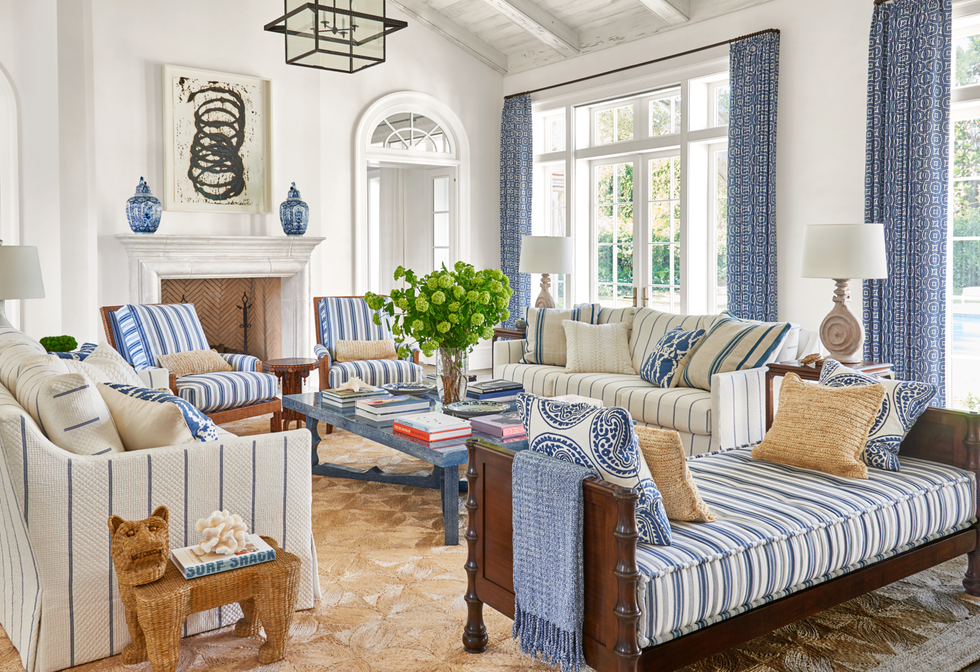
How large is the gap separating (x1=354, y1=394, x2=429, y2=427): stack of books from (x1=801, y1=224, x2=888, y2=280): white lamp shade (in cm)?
220

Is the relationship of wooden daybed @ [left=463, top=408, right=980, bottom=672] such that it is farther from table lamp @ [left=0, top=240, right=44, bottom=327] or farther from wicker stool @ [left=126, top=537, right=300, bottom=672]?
table lamp @ [left=0, top=240, right=44, bottom=327]

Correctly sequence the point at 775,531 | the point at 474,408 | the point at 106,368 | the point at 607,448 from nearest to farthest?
1. the point at 607,448
2. the point at 775,531
3. the point at 106,368
4. the point at 474,408

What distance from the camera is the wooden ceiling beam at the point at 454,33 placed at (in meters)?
7.64

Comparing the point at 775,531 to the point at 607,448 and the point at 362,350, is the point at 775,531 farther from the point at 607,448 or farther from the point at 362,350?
the point at 362,350

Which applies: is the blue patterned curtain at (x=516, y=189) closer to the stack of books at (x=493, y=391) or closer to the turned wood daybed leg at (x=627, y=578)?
the stack of books at (x=493, y=391)

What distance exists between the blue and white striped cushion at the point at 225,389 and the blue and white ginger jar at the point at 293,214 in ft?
6.35

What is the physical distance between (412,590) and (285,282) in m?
4.62

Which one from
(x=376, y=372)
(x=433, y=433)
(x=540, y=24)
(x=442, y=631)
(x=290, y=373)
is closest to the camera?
(x=442, y=631)

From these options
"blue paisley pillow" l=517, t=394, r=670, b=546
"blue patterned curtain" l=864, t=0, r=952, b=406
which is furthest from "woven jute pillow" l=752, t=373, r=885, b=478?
"blue patterned curtain" l=864, t=0, r=952, b=406

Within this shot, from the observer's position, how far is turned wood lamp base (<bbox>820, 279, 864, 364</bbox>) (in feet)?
14.5

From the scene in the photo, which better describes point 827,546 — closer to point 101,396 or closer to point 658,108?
point 101,396

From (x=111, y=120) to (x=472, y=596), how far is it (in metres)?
5.20

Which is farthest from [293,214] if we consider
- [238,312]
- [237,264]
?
[238,312]

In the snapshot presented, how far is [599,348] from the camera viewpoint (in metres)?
5.41
